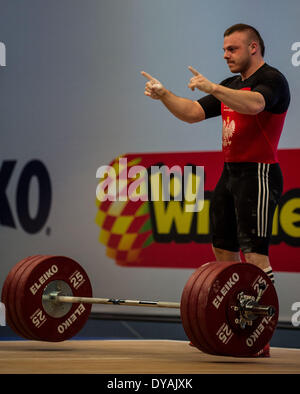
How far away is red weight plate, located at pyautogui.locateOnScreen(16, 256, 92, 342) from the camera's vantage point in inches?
140

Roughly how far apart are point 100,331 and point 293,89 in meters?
2.11

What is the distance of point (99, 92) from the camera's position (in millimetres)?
5586

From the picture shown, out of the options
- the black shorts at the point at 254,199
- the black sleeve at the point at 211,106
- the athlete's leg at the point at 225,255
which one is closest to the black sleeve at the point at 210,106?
the black sleeve at the point at 211,106

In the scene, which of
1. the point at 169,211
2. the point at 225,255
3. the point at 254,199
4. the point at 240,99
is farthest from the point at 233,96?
the point at 169,211

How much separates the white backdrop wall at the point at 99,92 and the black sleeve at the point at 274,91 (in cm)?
139

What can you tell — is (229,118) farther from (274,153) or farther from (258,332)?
(258,332)

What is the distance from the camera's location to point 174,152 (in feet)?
17.1

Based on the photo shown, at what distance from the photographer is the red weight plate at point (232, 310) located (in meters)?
2.95

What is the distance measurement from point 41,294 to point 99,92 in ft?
7.53

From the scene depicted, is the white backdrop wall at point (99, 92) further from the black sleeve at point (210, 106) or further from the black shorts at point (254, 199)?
the black shorts at point (254, 199)

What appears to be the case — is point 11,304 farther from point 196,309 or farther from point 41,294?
point 196,309

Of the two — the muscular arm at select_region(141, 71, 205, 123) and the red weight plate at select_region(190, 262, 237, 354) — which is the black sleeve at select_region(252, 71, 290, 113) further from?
the red weight plate at select_region(190, 262, 237, 354)
